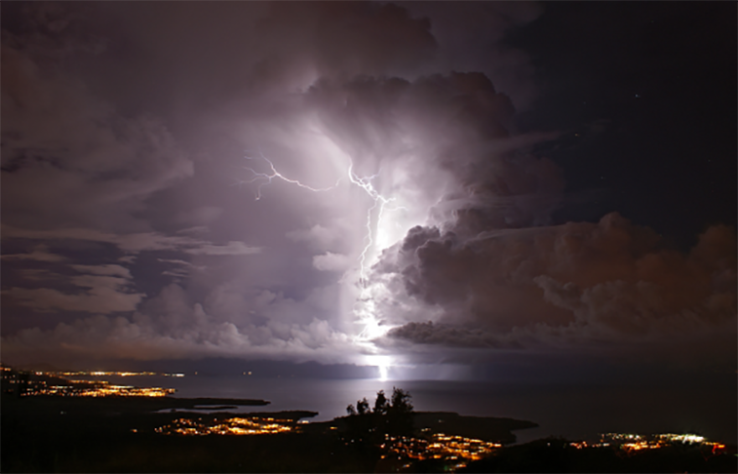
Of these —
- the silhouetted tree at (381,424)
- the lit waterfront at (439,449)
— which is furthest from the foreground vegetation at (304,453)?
the lit waterfront at (439,449)

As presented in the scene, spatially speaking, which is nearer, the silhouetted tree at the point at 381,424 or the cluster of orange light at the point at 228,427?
the silhouetted tree at the point at 381,424

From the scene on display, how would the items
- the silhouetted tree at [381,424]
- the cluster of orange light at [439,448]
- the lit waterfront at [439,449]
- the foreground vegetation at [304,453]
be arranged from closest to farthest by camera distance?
the foreground vegetation at [304,453] < the lit waterfront at [439,449] < the cluster of orange light at [439,448] < the silhouetted tree at [381,424]

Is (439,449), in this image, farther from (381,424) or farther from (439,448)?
(381,424)

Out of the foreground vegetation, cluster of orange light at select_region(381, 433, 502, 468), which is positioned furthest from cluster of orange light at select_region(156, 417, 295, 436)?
cluster of orange light at select_region(381, 433, 502, 468)

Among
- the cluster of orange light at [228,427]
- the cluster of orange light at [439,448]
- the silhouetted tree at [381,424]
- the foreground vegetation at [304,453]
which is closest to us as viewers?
the foreground vegetation at [304,453]

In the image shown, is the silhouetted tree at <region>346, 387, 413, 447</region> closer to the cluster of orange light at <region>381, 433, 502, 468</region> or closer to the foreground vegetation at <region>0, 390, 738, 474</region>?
the foreground vegetation at <region>0, 390, 738, 474</region>

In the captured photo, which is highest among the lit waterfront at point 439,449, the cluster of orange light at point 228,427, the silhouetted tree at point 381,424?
the silhouetted tree at point 381,424

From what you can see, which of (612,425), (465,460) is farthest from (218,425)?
(612,425)

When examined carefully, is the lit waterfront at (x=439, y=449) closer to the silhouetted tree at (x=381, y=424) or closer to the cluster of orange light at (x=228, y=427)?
the silhouetted tree at (x=381, y=424)
